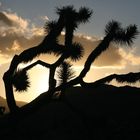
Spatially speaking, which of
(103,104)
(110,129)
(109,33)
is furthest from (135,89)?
(109,33)

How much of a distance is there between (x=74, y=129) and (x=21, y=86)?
214 inches

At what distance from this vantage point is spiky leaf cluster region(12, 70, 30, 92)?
40.4ft

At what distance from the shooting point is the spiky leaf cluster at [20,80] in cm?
1231

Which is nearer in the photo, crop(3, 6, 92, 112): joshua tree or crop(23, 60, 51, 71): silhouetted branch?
crop(3, 6, 92, 112): joshua tree

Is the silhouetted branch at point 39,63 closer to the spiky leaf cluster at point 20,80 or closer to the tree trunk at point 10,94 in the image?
the spiky leaf cluster at point 20,80

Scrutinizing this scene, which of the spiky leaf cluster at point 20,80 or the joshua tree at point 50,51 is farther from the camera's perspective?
the spiky leaf cluster at point 20,80

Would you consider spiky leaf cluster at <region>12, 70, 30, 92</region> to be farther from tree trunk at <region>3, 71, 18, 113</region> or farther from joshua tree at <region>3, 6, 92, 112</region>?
tree trunk at <region>3, 71, 18, 113</region>

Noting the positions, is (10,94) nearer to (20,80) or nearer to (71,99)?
(20,80)

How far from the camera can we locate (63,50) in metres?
12.4

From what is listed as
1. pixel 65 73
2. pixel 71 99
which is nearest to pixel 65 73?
pixel 65 73

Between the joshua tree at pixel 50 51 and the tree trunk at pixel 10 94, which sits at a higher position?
the joshua tree at pixel 50 51

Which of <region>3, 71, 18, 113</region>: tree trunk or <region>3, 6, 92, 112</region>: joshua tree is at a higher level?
<region>3, 6, 92, 112</region>: joshua tree

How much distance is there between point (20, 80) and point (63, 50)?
6.82 ft

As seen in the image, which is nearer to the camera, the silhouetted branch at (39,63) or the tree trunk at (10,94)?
the tree trunk at (10,94)
